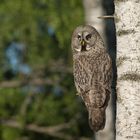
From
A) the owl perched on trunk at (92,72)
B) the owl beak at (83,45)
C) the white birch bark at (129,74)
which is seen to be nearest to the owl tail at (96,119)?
the owl perched on trunk at (92,72)

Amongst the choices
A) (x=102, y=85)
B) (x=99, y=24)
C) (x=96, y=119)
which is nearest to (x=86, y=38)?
(x=99, y=24)

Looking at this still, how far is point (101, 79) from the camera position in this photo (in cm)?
533

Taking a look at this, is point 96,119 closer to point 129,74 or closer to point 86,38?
point 129,74

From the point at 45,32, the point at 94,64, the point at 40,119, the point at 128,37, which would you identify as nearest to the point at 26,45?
the point at 45,32

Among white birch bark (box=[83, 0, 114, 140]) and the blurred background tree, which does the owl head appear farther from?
the blurred background tree

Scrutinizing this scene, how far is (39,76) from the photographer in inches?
482

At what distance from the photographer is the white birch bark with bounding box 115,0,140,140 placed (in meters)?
4.16

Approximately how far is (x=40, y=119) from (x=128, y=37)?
Answer: 8.41 m

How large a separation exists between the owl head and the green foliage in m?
4.63

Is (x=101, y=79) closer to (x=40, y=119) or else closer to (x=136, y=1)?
(x=136, y=1)

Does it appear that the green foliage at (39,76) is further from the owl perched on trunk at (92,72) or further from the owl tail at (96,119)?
the owl tail at (96,119)

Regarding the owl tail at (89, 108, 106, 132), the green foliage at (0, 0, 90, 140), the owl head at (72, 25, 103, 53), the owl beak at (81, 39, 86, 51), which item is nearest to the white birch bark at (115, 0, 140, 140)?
the owl tail at (89, 108, 106, 132)

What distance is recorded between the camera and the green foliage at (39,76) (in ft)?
37.6

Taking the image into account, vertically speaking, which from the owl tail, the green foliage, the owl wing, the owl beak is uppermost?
the owl beak
